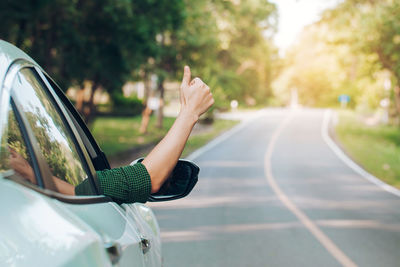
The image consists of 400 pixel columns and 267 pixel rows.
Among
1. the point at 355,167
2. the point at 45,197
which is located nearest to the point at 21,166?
the point at 45,197

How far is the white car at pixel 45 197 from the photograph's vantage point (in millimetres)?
1157

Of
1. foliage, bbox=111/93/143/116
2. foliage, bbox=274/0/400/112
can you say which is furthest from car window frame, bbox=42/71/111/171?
foliage, bbox=111/93/143/116

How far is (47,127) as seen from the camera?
1.70 meters

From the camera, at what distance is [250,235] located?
788cm

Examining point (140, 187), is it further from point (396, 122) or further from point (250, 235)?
point (396, 122)

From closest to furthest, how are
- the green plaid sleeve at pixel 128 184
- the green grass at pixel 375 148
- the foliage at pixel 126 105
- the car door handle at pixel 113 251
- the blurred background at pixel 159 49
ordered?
the car door handle at pixel 113 251 < the green plaid sleeve at pixel 128 184 < the blurred background at pixel 159 49 < the green grass at pixel 375 148 < the foliage at pixel 126 105

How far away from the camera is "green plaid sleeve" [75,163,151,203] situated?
6.08 feet

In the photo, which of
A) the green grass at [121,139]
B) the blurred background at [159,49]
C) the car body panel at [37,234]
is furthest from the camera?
the green grass at [121,139]

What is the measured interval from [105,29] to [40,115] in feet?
45.9

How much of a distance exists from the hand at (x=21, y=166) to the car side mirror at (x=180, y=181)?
957 millimetres

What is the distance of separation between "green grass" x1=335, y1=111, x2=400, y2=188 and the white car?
561 inches

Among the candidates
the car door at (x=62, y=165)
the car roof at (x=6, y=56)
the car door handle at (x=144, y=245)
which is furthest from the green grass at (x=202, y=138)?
the car roof at (x=6, y=56)

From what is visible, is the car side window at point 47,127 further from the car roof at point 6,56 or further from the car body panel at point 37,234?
the car body panel at point 37,234

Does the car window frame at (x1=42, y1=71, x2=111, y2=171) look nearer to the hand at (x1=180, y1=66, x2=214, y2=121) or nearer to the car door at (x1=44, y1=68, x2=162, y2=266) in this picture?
the car door at (x1=44, y1=68, x2=162, y2=266)
